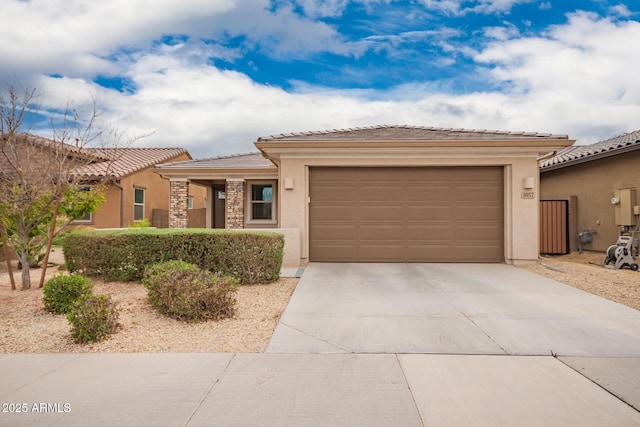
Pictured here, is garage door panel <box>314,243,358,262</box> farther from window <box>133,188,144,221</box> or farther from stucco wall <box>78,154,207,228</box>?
window <box>133,188,144,221</box>

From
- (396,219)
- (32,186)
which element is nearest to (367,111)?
(396,219)

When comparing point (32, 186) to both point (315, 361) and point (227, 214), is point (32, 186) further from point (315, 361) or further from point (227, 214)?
point (227, 214)

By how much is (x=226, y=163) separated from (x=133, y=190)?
18.0ft

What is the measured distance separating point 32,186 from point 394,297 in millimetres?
6684

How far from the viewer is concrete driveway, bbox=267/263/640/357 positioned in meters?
4.92

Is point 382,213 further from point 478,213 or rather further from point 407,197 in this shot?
point 478,213

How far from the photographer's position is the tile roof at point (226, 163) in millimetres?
16828

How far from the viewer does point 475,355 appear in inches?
181

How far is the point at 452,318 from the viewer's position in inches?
239

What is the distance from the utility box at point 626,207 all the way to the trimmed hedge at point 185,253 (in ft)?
33.3

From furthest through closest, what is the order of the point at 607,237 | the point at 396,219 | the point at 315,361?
the point at 607,237, the point at 396,219, the point at 315,361

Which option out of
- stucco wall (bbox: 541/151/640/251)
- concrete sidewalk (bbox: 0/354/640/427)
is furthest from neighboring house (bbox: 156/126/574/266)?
concrete sidewalk (bbox: 0/354/640/427)

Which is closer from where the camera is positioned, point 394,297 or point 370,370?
→ point 370,370

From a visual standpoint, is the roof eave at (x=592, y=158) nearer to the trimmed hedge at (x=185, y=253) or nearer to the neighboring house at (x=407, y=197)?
the neighboring house at (x=407, y=197)
